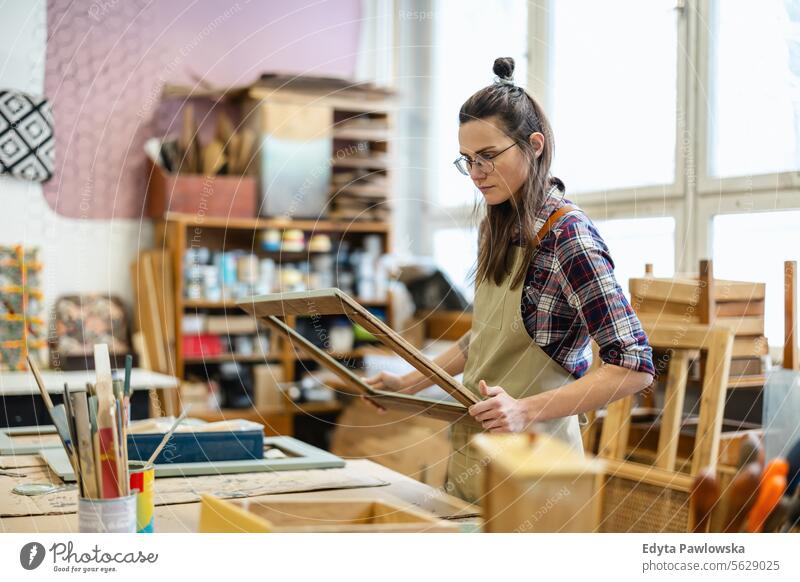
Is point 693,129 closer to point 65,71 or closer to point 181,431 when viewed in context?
point 181,431

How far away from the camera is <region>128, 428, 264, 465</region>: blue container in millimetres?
1787

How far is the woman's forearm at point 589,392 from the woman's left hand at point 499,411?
0.02 meters

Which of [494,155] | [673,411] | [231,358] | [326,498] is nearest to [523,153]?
[494,155]

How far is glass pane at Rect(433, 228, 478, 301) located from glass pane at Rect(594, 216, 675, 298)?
51.5 inches

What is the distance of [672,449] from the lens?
2.52 meters

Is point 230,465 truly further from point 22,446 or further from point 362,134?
point 362,134

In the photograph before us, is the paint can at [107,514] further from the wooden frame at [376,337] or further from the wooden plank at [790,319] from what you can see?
the wooden plank at [790,319]

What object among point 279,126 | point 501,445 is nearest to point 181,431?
point 501,445

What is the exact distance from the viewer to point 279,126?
14.1 ft

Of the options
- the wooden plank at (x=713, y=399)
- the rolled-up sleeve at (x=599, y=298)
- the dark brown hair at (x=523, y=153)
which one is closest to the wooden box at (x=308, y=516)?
the rolled-up sleeve at (x=599, y=298)

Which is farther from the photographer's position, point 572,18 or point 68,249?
point 68,249

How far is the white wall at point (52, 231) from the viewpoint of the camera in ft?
11.2

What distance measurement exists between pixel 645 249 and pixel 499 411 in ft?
5.24

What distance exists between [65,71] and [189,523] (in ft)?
9.11
